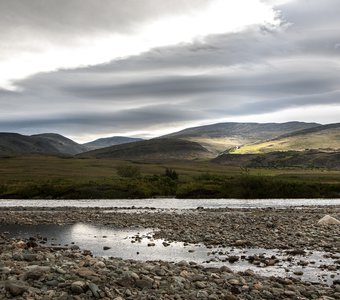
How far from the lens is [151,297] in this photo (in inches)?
629

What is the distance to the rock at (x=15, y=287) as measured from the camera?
15.1 metres

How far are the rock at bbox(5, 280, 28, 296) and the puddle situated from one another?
35.8 feet

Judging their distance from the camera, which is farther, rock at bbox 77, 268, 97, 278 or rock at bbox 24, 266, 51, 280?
rock at bbox 77, 268, 97, 278

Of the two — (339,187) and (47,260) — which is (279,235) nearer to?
(47,260)

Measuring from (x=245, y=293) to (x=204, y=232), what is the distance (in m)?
19.2

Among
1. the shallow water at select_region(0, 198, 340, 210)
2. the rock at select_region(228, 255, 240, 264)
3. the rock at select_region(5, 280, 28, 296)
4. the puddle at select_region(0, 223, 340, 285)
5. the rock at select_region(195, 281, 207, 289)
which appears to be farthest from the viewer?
the shallow water at select_region(0, 198, 340, 210)

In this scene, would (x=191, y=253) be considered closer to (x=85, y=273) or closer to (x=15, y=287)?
(x=85, y=273)

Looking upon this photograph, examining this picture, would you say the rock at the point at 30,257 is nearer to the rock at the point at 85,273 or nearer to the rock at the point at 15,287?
the rock at the point at 85,273

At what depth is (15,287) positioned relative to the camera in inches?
598

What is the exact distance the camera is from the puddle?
74.7 feet

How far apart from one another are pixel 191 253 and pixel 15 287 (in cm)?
1434

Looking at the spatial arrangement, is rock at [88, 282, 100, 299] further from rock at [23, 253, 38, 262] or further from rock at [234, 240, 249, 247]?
rock at [234, 240, 249, 247]

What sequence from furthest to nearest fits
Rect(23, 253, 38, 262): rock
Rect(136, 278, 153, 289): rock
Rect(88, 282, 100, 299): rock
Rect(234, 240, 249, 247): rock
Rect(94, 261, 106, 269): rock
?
Rect(234, 240, 249, 247): rock
Rect(23, 253, 38, 262): rock
Rect(94, 261, 106, 269): rock
Rect(136, 278, 153, 289): rock
Rect(88, 282, 100, 299): rock

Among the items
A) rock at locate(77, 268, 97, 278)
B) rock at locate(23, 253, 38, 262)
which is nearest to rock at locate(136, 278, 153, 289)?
rock at locate(77, 268, 97, 278)
